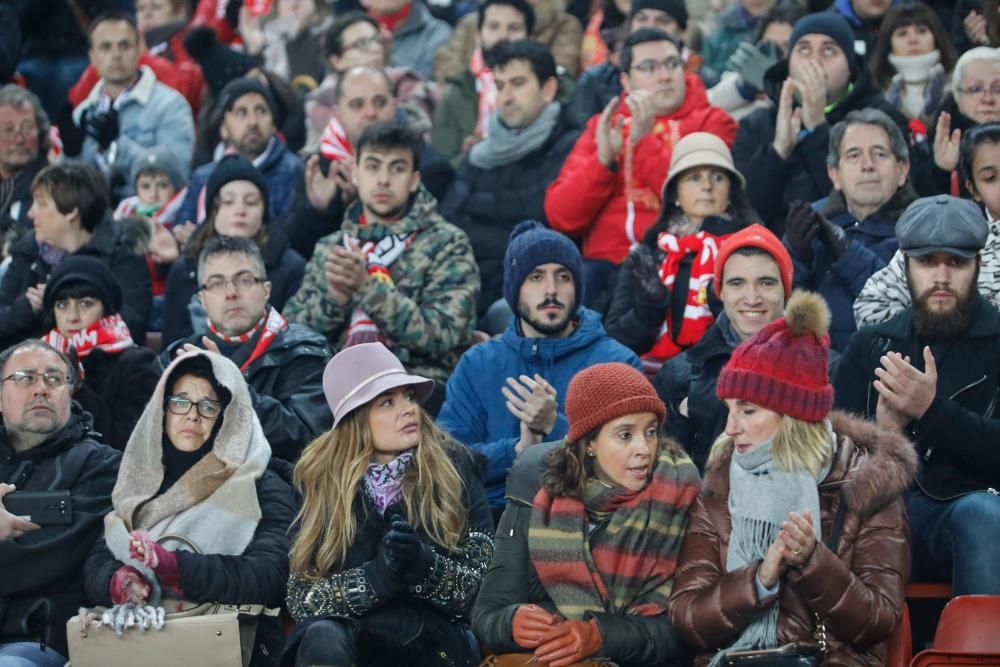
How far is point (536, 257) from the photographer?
810 cm

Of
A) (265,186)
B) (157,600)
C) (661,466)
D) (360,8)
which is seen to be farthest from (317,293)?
(360,8)

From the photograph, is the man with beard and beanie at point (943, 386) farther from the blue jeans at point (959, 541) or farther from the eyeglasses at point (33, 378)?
the eyeglasses at point (33, 378)

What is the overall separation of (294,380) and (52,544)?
142 centimetres

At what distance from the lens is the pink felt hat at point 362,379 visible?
6934 mm

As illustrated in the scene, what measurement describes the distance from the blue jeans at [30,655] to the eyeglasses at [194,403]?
42.2 inches

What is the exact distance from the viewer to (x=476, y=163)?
10438mm

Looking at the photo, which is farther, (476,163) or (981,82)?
(476,163)

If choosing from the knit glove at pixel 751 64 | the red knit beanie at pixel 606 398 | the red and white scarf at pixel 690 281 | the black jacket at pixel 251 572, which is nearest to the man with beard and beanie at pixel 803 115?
the knit glove at pixel 751 64

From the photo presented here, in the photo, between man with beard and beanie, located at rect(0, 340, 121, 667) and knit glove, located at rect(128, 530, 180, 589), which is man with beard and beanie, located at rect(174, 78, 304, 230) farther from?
knit glove, located at rect(128, 530, 180, 589)

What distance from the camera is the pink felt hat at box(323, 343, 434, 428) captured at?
6.93 m

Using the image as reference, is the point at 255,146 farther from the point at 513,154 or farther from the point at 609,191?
the point at 609,191

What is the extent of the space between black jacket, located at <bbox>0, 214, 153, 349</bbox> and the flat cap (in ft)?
14.0

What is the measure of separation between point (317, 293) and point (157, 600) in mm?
2413

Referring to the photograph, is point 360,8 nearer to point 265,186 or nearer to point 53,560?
point 265,186
